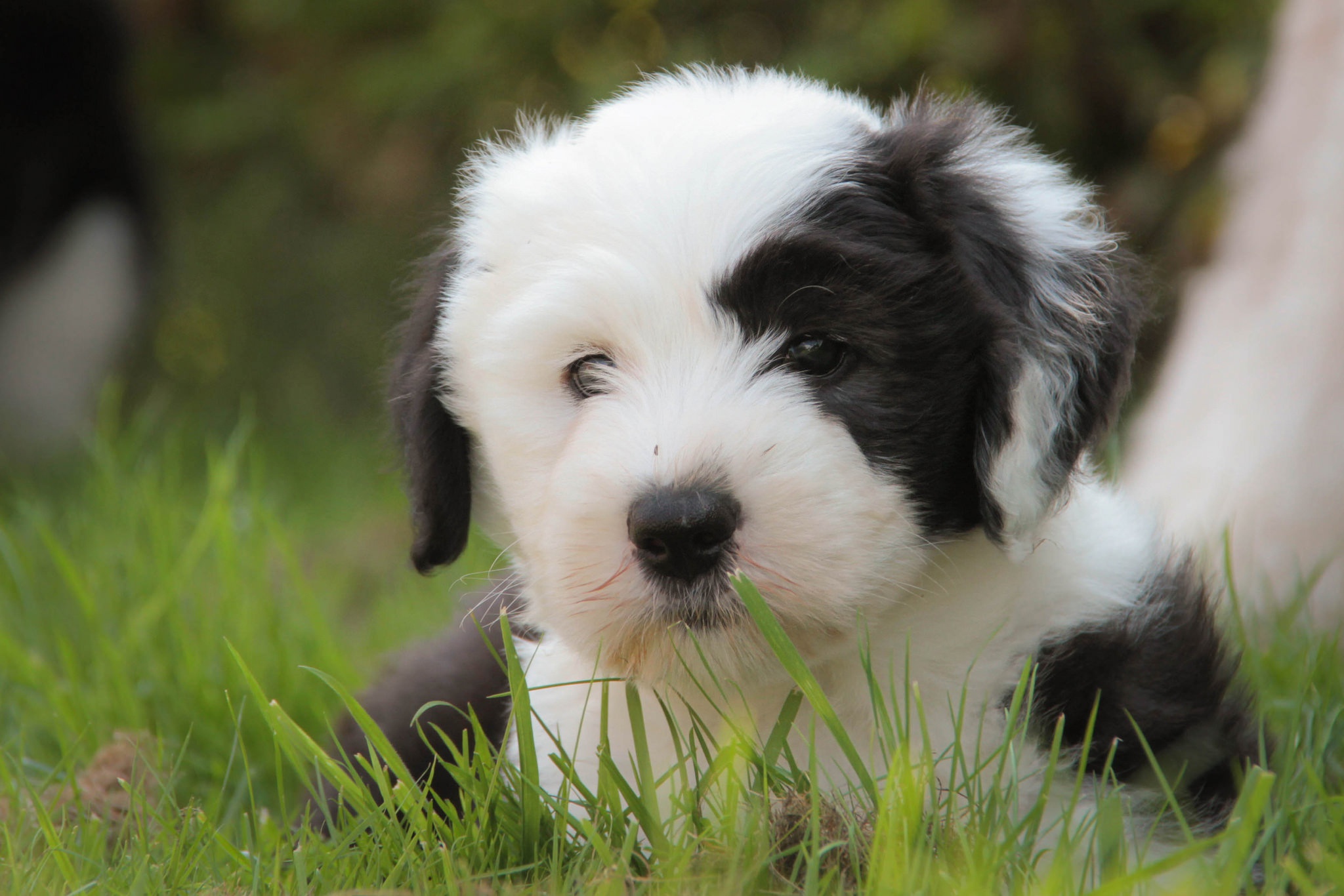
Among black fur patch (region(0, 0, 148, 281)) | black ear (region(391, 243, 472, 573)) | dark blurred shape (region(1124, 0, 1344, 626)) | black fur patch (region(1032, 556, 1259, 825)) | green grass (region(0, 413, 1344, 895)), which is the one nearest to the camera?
green grass (region(0, 413, 1344, 895))

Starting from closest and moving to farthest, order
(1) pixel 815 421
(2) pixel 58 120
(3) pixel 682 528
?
(3) pixel 682 528 → (1) pixel 815 421 → (2) pixel 58 120

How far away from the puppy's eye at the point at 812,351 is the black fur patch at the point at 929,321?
0.06 feet

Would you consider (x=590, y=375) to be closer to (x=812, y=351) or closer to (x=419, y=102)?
(x=812, y=351)

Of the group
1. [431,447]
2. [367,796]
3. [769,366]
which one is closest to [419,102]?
[431,447]

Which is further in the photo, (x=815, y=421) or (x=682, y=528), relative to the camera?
(x=815, y=421)

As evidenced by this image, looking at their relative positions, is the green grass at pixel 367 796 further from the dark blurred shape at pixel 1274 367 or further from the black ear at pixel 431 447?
the dark blurred shape at pixel 1274 367

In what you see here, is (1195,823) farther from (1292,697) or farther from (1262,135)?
(1262,135)

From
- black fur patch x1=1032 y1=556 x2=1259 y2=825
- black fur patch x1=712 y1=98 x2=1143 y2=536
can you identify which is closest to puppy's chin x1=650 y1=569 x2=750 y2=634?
black fur patch x1=712 y1=98 x2=1143 y2=536

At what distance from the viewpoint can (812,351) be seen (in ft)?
7.29

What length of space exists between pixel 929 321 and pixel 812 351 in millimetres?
199

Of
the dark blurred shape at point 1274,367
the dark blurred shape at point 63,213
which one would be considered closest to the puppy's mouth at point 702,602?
the dark blurred shape at point 1274,367

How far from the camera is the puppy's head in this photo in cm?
210

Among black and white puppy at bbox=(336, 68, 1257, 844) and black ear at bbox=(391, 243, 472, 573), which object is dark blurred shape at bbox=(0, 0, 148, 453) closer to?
black ear at bbox=(391, 243, 472, 573)

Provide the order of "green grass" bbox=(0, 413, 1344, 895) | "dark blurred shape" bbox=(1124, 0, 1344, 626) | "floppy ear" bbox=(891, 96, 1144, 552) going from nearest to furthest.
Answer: "green grass" bbox=(0, 413, 1344, 895) < "floppy ear" bbox=(891, 96, 1144, 552) < "dark blurred shape" bbox=(1124, 0, 1344, 626)
